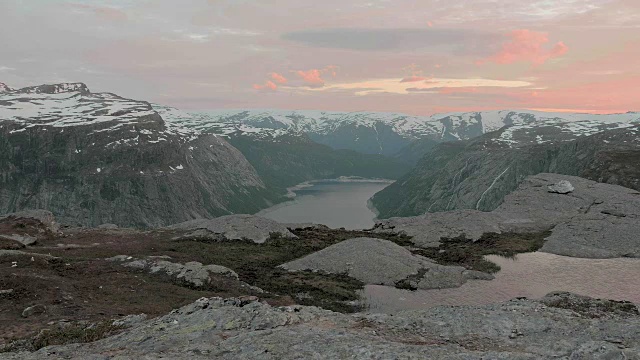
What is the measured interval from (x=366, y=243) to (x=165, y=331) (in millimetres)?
49973

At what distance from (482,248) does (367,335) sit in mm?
61761

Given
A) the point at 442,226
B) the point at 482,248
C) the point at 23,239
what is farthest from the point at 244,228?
the point at 482,248

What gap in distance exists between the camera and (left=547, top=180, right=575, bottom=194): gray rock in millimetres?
115312

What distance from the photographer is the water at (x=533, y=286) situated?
176ft

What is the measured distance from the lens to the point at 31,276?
49.2 metres

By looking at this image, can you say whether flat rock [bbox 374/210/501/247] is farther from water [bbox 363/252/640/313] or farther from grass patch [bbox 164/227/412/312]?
water [bbox 363/252/640/313]

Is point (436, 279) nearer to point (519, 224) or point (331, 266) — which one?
point (331, 266)

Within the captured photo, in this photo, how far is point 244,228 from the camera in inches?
3836

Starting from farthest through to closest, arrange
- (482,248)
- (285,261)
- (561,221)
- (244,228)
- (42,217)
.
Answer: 1. (561,221)
2. (244,228)
3. (42,217)
4. (482,248)
5. (285,261)

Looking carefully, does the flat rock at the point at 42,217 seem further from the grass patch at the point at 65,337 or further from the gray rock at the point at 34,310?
the grass patch at the point at 65,337

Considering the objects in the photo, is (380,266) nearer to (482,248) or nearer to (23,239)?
(482,248)

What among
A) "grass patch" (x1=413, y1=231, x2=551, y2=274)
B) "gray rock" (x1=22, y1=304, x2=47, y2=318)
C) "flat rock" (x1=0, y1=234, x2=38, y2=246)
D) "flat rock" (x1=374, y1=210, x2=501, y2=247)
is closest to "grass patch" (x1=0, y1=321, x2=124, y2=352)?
"gray rock" (x1=22, y1=304, x2=47, y2=318)

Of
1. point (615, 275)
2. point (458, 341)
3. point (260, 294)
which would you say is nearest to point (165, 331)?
point (458, 341)

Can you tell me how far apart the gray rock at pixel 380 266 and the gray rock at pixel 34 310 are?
37.2 m
